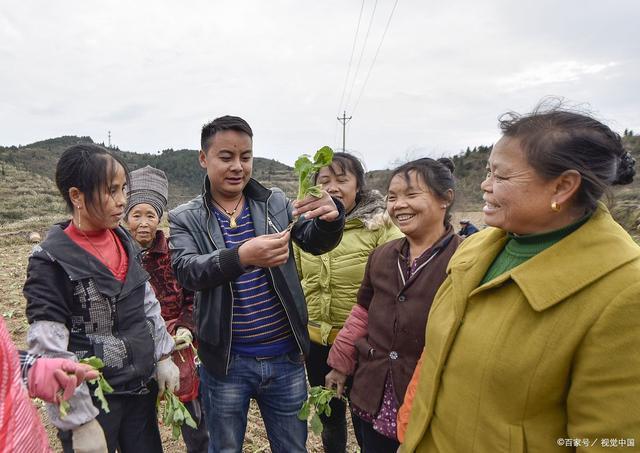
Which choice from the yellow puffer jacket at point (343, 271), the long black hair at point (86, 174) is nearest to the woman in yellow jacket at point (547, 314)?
the yellow puffer jacket at point (343, 271)

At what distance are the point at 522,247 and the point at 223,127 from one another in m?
1.55

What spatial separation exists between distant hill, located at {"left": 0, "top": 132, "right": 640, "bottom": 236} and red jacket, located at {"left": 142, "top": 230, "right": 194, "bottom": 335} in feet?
2.87

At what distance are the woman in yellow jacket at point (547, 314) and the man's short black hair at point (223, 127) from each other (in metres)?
1.28

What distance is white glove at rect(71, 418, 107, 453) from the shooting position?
5.61 ft

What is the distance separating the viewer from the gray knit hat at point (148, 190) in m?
2.94

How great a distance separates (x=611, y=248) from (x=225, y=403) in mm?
1966

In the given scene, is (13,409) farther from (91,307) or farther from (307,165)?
(307,165)

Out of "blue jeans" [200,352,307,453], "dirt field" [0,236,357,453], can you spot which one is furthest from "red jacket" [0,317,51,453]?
"dirt field" [0,236,357,453]

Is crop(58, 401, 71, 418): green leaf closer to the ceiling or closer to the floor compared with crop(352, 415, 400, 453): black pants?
closer to the ceiling

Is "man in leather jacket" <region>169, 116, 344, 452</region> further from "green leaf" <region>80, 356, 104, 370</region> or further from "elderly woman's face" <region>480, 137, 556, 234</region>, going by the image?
"elderly woman's face" <region>480, 137, 556, 234</region>

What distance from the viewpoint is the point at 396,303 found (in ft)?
6.63

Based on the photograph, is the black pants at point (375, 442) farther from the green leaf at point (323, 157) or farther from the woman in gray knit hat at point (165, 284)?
the green leaf at point (323, 157)

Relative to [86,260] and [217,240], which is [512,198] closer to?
[217,240]

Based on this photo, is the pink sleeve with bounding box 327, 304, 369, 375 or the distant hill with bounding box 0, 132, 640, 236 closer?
the pink sleeve with bounding box 327, 304, 369, 375
